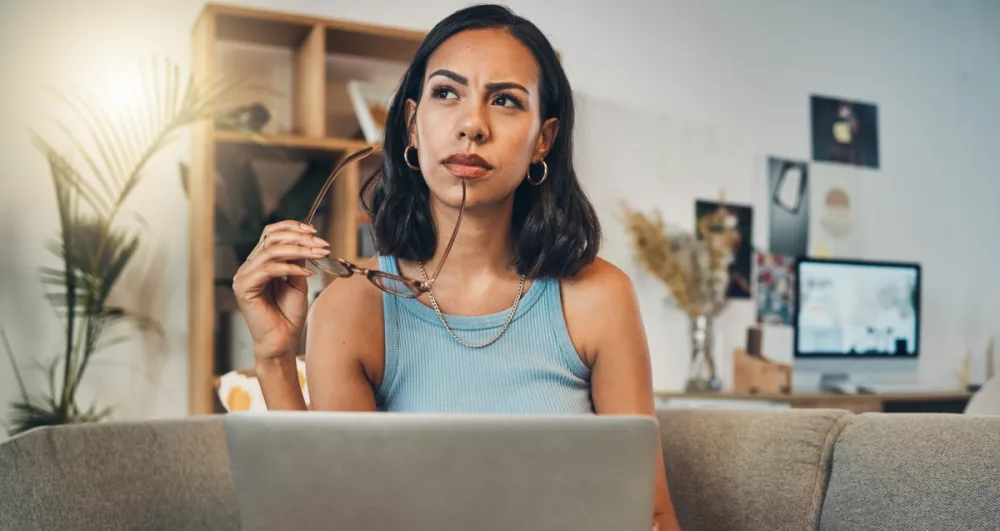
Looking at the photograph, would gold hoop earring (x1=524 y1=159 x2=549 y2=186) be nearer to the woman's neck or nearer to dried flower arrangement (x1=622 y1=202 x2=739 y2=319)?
the woman's neck

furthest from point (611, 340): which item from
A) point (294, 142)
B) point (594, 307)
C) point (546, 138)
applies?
point (294, 142)

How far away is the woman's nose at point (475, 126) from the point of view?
3.69 ft

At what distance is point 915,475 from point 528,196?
1.85ft

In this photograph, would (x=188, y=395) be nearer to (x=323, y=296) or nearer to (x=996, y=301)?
(x=323, y=296)

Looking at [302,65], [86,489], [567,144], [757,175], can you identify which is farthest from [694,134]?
[86,489]

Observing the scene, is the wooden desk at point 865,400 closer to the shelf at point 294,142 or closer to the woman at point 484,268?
the shelf at point 294,142

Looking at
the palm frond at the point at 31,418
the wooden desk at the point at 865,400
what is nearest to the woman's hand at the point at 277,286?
the palm frond at the point at 31,418

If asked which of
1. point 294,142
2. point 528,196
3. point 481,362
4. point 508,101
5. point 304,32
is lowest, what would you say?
point 481,362

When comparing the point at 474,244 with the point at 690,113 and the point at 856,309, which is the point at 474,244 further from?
the point at 856,309

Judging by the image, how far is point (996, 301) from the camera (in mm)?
4934

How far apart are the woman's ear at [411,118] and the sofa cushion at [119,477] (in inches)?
16.5

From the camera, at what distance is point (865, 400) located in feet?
12.8

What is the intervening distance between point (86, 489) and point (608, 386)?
0.59 metres

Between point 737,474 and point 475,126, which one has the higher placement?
point 475,126
